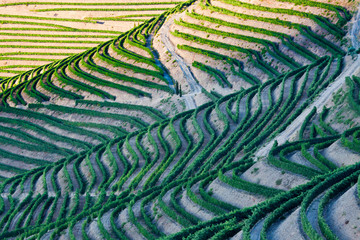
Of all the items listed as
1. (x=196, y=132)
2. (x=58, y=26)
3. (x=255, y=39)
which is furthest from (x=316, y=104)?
(x=58, y=26)


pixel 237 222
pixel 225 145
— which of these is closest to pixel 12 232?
pixel 225 145

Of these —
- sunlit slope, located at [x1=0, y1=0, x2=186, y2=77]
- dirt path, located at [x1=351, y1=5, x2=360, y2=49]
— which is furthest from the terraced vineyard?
sunlit slope, located at [x1=0, y1=0, x2=186, y2=77]

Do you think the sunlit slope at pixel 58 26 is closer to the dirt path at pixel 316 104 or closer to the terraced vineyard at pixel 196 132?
the terraced vineyard at pixel 196 132

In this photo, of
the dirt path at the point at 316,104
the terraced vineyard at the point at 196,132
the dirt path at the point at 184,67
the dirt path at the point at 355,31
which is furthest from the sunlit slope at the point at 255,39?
the dirt path at the point at 316,104

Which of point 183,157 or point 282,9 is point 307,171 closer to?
point 183,157

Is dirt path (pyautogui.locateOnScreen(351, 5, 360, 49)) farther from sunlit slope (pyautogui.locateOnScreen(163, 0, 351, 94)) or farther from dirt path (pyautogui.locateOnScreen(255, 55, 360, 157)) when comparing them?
dirt path (pyautogui.locateOnScreen(255, 55, 360, 157))

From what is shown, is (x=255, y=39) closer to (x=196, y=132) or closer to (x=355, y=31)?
(x=355, y=31)
